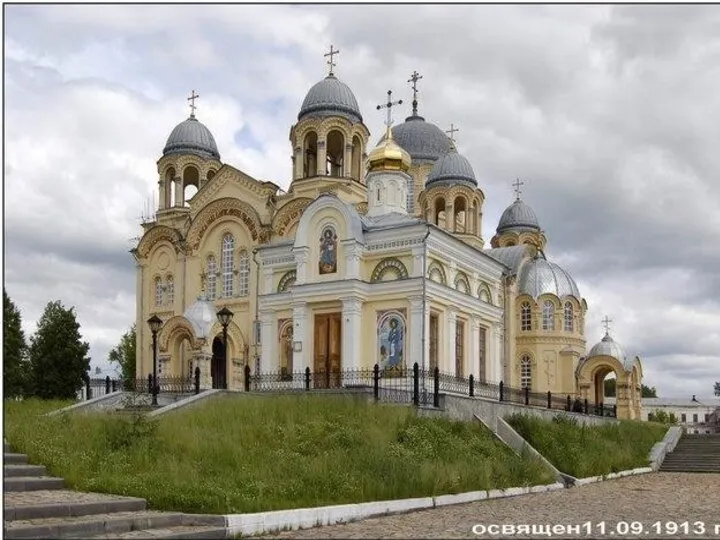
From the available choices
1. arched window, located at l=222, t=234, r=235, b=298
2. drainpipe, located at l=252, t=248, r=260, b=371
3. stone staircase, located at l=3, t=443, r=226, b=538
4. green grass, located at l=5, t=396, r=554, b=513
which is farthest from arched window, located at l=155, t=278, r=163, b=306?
stone staircase, located at l=3, t=443, r=226, b=538

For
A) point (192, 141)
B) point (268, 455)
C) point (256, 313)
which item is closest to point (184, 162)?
point (192, 141)

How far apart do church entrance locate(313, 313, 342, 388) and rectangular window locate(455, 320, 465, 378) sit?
12.1 feet

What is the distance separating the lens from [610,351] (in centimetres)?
3766

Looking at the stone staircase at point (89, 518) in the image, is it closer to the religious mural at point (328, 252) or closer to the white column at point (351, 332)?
the white column at point (351, 332)

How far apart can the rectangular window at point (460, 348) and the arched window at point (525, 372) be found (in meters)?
10.6

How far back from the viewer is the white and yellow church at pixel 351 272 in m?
25.4

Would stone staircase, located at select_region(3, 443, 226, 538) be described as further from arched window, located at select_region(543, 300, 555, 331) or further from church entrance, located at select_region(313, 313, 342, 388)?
arched window, located at select_region(543, 300, 555, 331)

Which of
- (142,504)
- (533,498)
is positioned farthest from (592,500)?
(142,504)

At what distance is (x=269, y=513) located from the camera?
33.1 feet

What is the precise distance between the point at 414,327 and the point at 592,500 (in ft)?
33.3

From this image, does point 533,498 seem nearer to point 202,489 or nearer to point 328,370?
point 202,489

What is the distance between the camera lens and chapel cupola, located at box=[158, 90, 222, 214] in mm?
37500

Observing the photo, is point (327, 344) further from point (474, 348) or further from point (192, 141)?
point (192, 141)

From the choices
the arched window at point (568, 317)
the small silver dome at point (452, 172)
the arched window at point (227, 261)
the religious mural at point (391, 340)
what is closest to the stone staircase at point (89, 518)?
the religious mural at point (391, 340)
